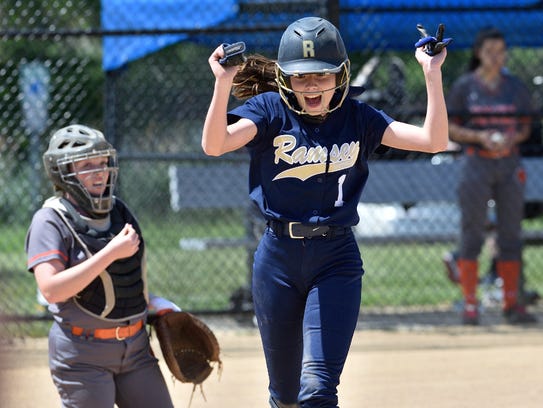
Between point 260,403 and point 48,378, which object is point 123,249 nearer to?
point 260,403

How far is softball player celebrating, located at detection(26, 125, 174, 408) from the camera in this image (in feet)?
11.4

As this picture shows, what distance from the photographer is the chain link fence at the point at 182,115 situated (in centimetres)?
707

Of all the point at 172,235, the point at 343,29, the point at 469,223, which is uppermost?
the point at 343,29

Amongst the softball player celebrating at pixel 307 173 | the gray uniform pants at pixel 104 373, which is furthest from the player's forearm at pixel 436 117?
the gray uniform pants at pixel 104 373

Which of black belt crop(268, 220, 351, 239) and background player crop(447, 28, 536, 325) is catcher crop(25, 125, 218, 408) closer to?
black belt crop(268, 220, 351, 239)

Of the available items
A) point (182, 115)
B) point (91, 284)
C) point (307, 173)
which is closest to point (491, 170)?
point (182, 115)

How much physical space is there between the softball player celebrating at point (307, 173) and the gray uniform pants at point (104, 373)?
1.54 ft

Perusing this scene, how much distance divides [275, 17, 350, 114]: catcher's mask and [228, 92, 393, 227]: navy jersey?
0.27ft

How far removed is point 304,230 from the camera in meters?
3.50

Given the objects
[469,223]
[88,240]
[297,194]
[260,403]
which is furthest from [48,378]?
[469,223]

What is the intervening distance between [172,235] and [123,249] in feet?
19.1

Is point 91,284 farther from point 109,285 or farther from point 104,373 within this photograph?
point 104,373

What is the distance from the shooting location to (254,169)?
3.68 meters

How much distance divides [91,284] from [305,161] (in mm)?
925
